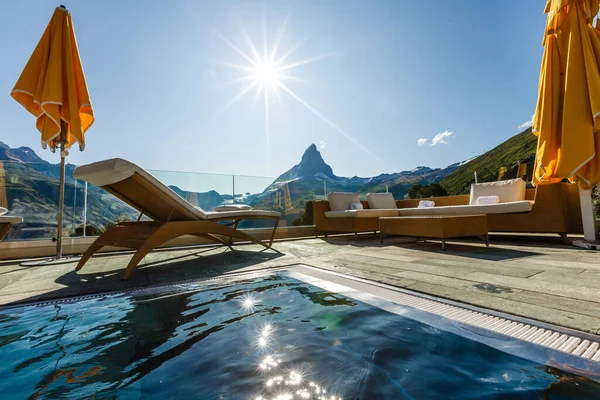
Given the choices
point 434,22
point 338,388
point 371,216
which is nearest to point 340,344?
point 338,388

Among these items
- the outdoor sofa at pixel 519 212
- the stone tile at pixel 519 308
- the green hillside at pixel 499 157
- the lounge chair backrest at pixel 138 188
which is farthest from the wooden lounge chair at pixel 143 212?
the green hillside at pixel 499 157

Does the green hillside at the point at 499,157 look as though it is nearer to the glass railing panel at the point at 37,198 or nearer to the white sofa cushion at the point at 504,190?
the white sofa cushion at the point at 504,190

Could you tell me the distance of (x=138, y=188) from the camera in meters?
2.73

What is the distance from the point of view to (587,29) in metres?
3.24

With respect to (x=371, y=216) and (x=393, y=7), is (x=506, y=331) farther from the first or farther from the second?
(x=393, y=7)

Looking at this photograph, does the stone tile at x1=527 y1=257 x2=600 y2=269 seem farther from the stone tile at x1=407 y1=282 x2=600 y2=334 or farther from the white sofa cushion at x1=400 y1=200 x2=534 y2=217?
the white sofa cushion at x1=400 y1=200 x2=534 y2=217

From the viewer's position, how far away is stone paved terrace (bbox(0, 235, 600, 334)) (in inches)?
55.2

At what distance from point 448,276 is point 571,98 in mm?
2866

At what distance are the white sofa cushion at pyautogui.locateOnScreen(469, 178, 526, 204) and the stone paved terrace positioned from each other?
5.47ft

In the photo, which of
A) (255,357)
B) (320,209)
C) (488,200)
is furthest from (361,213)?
(255,357)

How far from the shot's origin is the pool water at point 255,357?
81cm

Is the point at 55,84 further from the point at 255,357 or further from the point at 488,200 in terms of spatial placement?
the point at 488,200

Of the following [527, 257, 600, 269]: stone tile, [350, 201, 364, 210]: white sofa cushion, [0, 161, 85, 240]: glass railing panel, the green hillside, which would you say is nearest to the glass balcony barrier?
[0, 161, 85, 240]: glass railing panel

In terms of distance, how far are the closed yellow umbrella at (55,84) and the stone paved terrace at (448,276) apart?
163 centimetres
